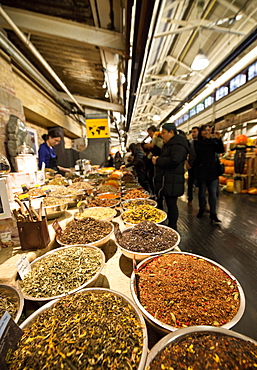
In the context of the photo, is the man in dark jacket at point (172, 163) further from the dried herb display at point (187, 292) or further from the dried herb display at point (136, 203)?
the dried herb display at point (187, 292)

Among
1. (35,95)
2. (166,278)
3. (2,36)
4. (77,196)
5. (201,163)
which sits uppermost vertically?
(2,36)

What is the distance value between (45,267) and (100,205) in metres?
1.34

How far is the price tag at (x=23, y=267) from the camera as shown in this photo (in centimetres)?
105

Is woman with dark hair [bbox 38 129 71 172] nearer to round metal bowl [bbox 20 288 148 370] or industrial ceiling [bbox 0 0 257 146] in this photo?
industrial ceiling [bbox 0 0 257 146]

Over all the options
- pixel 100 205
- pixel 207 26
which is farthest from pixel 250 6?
pixel 100 205

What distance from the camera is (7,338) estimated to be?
2.16 ft

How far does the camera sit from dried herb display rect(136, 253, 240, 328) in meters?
0.84

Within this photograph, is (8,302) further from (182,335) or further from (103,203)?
(103,203)

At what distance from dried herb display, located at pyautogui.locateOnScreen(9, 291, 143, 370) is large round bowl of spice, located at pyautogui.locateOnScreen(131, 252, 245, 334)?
127 mm

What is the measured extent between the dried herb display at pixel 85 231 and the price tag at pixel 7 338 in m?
0.77

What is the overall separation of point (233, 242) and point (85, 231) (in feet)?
9.36

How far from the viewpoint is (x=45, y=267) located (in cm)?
116

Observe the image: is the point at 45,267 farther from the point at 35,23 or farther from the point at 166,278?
the point at 35,23

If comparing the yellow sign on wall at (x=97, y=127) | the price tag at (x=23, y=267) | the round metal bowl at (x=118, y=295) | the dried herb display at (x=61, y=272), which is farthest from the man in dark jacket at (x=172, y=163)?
the yellow sign on wall at (x=97, y=127)
